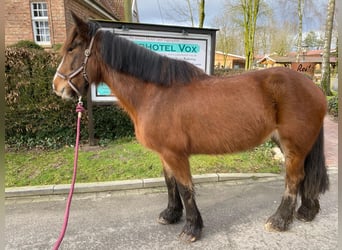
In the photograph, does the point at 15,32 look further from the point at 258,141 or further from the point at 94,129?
the point at 258,141

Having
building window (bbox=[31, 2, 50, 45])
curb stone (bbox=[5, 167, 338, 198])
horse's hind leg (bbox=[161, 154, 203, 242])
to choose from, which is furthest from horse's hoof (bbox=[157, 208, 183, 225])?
building window (bbox=[31, 2, 50, 45])

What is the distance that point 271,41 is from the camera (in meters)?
31.1

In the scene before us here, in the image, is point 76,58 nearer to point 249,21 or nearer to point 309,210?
point 309,210

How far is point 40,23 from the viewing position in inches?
369

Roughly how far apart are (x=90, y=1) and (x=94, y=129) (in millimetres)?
8514

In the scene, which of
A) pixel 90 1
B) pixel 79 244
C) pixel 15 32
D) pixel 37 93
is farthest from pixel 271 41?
pixel 79 244

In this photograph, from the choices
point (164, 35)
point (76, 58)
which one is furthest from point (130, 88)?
point (164, 35)

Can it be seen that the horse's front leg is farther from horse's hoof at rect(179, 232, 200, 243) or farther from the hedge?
the hedge

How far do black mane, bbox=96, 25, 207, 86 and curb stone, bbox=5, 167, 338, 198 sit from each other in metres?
1.81

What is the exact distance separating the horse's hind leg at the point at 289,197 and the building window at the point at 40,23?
404 inches

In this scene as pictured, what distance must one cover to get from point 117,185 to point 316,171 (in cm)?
262

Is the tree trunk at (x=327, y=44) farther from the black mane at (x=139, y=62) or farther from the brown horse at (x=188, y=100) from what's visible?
the black mane at (x=139, y=62)

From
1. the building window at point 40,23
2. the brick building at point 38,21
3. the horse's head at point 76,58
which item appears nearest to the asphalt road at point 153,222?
the horse's head at point 76,58

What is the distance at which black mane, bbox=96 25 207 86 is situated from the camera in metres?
2.14
